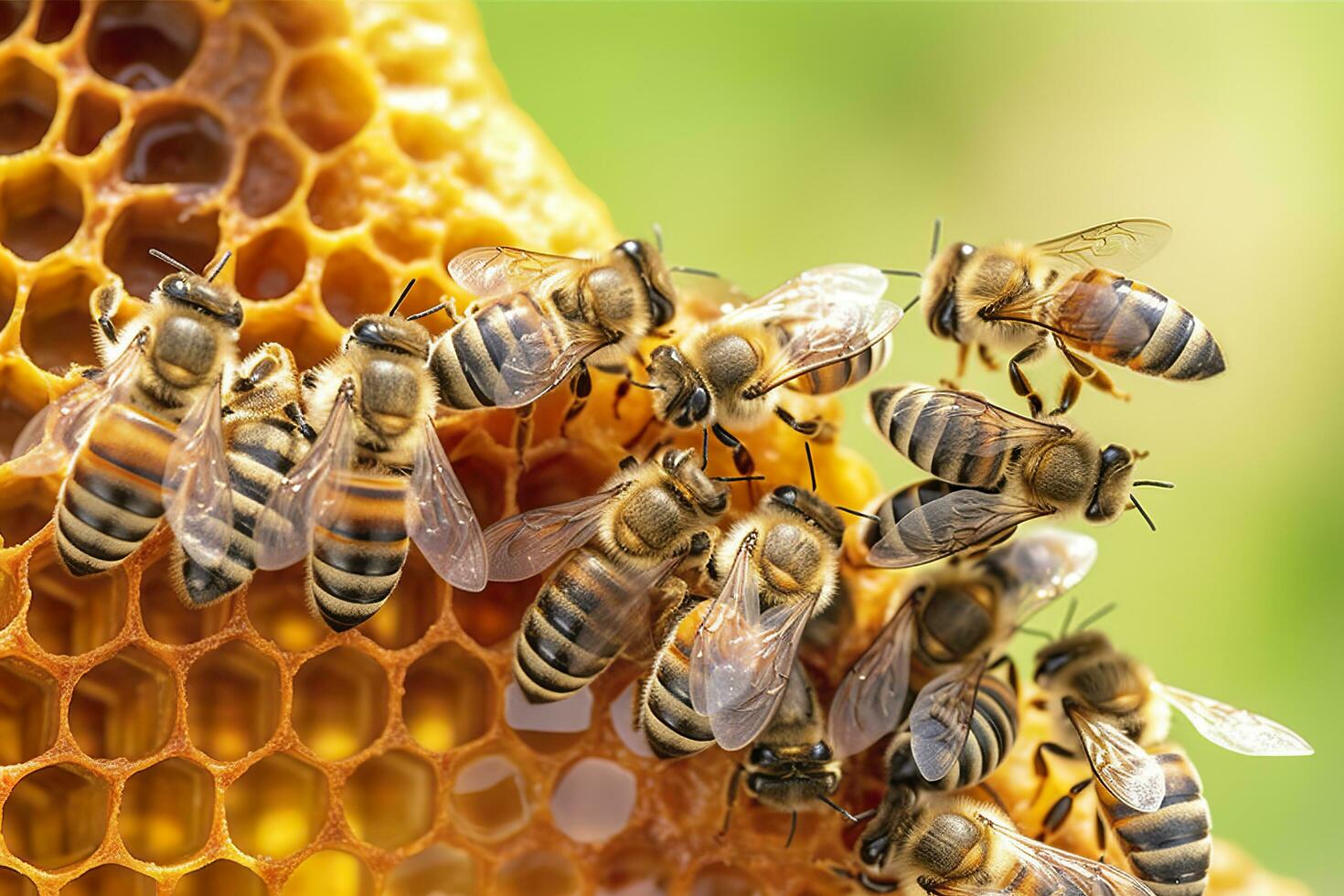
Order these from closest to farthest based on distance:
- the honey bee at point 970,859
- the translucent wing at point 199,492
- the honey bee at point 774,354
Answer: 1. the translucent wing at point 199,492
2. the honey bee at point 970,859
3. the honey bee at point 774,354

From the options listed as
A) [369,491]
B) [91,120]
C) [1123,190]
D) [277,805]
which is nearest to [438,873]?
[277,805]

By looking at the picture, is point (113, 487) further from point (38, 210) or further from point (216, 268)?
point (38, 210)

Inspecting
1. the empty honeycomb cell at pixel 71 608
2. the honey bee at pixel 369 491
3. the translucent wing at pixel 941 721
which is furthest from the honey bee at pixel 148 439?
the translucent wing at pixel 941 721

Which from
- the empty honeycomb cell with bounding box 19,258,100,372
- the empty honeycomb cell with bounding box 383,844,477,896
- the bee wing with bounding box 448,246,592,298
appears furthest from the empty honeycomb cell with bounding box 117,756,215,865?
the bee wing with bounding box 448,246,592,298

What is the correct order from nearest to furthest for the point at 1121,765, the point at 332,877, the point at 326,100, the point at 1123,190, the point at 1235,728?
the point at 1121,765 < the point at 332,877 < the point at 1235,728 < the point at 326,100 < the point at 1123,190

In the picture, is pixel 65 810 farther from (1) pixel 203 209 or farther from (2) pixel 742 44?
(2) pixel 742 44

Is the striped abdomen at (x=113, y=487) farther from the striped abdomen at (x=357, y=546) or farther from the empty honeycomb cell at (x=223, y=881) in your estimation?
the empty honeycomb cell at (x=223, y=881)
